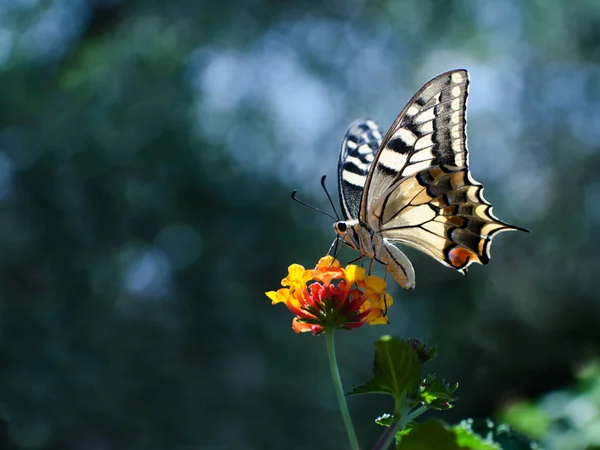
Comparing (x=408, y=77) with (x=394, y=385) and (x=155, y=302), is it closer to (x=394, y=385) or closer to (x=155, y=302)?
(x=155, y=302)

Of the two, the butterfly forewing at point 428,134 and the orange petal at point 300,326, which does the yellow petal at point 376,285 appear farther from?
the butterfly forewing at point 428,134

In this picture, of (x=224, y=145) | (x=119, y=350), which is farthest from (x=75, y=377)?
(x=224, y=145)

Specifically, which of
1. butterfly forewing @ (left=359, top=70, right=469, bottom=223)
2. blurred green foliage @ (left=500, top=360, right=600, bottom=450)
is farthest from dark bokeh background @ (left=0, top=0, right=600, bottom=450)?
butterfly forewing @ (left=359, top=70, right=469, bottom=223)

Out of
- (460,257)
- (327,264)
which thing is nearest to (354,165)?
(460,257)

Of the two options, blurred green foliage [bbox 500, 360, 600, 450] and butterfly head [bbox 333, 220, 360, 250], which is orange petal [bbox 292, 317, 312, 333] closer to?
butterfly head [bbox 333, 220, 360, 250]

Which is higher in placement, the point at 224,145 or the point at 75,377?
the point at 224,145

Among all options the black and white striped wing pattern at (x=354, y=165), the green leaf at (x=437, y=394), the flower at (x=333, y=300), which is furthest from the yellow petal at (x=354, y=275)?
the black and white striped wing pattern at (x=354, y=165)
